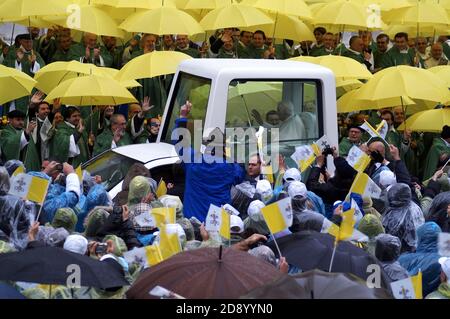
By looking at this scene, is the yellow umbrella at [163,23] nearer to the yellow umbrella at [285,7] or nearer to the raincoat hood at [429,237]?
the yellow umbrella at [285,7]

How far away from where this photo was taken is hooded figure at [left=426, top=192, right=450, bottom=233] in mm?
10203

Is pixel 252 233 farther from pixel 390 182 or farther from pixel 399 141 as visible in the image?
pixel 399 141

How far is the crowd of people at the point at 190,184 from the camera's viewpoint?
29.6ft

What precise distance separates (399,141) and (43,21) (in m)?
5.29

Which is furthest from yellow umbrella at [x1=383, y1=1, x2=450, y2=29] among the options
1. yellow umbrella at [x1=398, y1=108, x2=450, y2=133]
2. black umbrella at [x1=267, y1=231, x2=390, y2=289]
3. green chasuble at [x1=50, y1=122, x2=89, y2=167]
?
black umbrella at [x1=267, y1=231, x2=390, y2=289]

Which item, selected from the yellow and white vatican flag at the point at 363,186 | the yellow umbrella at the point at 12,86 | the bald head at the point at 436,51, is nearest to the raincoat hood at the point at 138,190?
the yellow and white vatican flag at the point at 363,186

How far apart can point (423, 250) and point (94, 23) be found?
7.14 meters

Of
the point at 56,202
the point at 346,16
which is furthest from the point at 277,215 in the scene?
the point at 346,16

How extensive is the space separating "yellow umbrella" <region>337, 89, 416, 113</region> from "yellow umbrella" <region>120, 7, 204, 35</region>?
6.93 feet

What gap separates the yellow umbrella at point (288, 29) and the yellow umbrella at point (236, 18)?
33.2 inches

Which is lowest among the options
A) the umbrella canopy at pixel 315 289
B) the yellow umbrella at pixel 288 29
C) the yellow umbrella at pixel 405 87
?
the umbrella canopy at pixel 315 289

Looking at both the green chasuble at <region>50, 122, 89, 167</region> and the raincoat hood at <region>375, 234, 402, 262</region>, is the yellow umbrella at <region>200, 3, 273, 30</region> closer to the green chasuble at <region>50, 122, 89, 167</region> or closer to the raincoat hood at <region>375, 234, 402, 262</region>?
the green chasuble at <region>50, 122, 89, 167</region>

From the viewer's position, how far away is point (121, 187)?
37.1 ft
